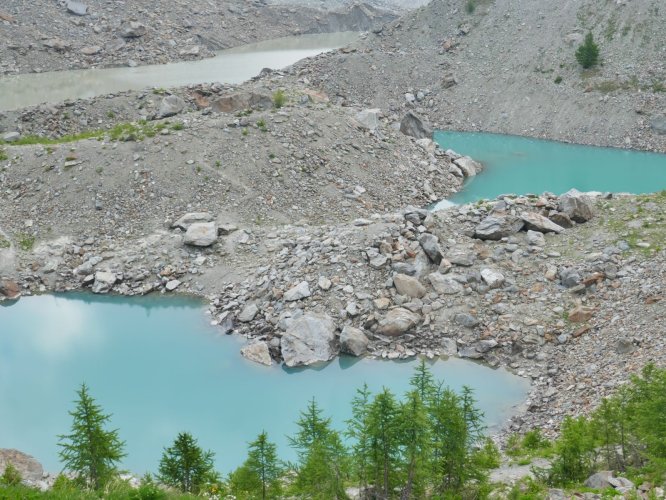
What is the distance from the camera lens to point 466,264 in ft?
87.0

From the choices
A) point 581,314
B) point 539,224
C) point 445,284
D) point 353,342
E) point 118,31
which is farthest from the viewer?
point 118,31

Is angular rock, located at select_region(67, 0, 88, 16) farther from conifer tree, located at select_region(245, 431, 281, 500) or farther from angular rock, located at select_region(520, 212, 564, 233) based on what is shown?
conifer tree, located at select_region(245, 431, 281, 500)

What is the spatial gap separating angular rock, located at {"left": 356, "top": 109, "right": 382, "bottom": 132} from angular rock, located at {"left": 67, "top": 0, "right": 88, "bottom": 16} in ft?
206

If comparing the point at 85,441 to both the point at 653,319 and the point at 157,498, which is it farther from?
the point at 653,319

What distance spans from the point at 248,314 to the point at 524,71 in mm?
46755

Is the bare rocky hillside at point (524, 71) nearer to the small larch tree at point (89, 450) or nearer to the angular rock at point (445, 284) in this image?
the angular rock at point (445, 284)

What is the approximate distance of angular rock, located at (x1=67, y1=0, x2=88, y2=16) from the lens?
294 ft

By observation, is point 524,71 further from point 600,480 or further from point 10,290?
point 600,480


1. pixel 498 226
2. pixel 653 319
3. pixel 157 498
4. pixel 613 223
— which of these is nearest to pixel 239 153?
pixel 498 226

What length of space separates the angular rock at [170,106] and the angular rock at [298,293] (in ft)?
71.2

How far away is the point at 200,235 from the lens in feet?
102

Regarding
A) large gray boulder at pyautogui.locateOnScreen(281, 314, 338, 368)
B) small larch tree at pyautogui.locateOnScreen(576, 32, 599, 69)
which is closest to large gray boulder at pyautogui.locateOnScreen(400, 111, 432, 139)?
small larch tree at pyautogui.locateOnScreen(576, 32, 599, 69)

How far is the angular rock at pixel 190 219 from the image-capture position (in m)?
32.4

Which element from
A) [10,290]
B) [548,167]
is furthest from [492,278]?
[548,167]
